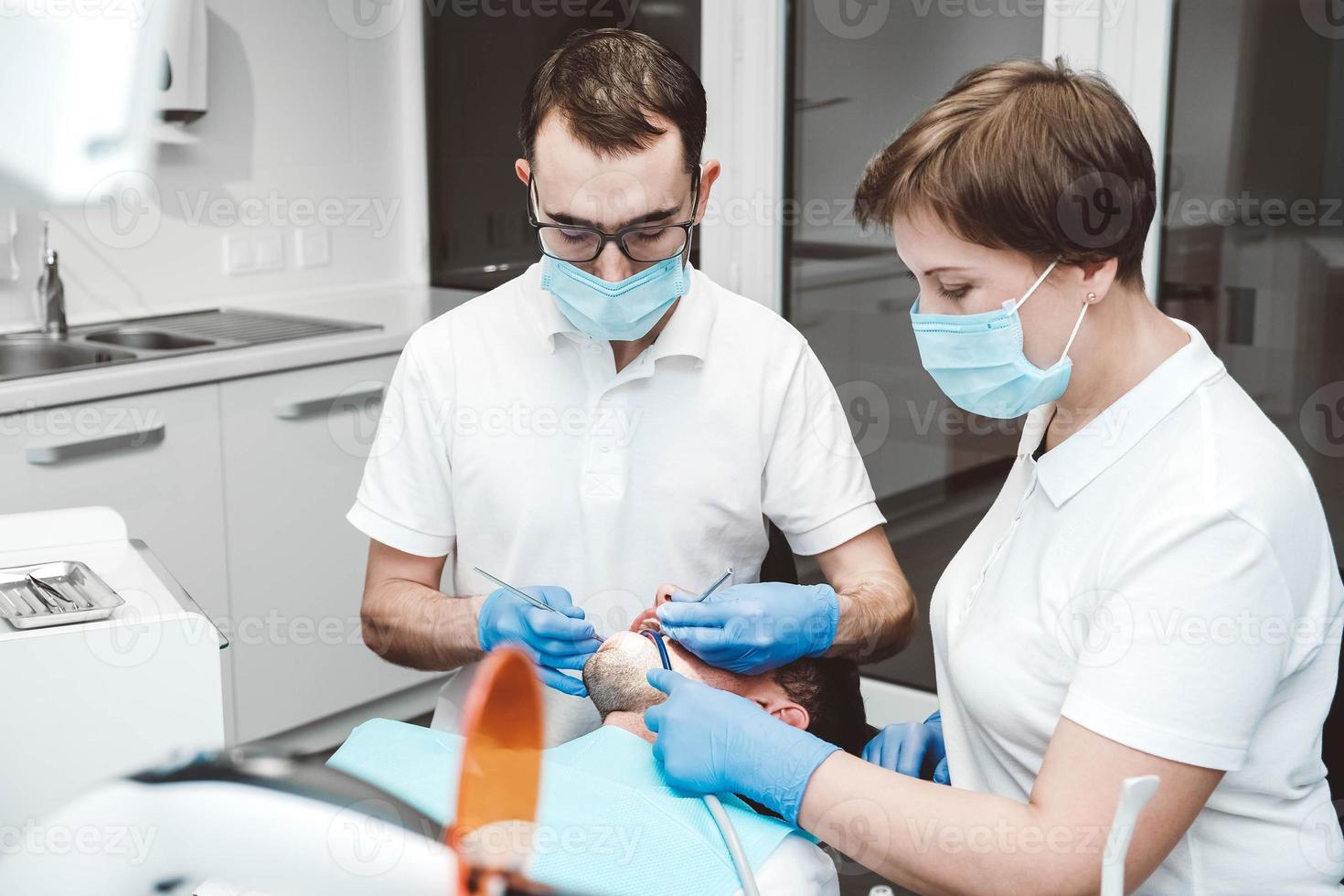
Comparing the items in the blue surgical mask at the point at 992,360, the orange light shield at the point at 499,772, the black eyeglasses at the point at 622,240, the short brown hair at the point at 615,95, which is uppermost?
the short brown hair at the point at 615,95

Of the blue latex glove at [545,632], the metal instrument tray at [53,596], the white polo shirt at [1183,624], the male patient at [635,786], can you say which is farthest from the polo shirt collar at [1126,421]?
the metal instrument tray at [53,596]

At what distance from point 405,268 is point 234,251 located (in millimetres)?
570

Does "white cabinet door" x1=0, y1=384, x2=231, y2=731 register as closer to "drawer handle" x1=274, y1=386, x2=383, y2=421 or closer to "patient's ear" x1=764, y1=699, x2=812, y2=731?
"drawer handle" x1=274, y1=386, x2=383, y2=421

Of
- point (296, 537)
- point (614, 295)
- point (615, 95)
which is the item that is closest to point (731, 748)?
point (614, 295)

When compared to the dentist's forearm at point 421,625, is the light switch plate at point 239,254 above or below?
above

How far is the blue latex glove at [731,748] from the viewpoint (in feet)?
3.99

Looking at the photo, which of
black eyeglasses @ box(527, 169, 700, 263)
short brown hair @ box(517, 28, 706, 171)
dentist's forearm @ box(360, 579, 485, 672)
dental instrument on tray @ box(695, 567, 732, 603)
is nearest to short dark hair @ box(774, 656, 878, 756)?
dental instrument on tray @ box(695, 567, 732, 603)

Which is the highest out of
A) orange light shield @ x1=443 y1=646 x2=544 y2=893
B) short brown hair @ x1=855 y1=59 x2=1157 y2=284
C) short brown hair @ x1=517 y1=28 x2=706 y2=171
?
short brown hair @ x1=517 y1=28 x2=706 y2=171

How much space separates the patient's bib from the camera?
1.23m

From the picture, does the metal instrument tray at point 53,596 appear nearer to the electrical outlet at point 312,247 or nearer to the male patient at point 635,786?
the male patient at point 635,786

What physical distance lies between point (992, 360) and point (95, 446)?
186 cm

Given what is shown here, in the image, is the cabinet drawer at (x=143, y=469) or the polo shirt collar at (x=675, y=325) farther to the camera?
the cabinet drawer at (x=143, y=469)

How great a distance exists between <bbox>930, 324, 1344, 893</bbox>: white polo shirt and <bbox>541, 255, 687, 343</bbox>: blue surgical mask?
1.69 ft

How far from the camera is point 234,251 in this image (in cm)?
312
